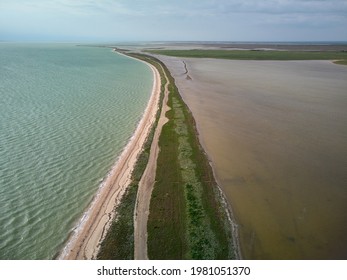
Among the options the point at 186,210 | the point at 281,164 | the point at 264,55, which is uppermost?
the point at 186,210

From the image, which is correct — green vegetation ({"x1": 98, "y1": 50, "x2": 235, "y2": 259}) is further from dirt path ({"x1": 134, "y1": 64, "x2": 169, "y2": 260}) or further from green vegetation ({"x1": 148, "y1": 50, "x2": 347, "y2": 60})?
green vegetation ({"x1": 148, "y1": 50, "x2": 347, "y2": 60})

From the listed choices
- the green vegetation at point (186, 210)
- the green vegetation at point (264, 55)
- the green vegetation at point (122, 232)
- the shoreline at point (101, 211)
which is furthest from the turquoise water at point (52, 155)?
the green vegetation at point (264, 55)

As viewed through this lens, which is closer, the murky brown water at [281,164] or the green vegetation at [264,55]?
the murky brown water at [281,164]

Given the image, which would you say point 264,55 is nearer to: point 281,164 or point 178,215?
point 281,164

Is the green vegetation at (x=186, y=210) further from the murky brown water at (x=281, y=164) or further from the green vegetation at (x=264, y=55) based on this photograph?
the green vegetation at (x=264, y=55)

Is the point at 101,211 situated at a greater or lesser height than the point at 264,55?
greater

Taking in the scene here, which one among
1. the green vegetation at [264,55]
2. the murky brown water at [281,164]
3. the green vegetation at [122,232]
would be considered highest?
the green vegetation at [122,232]

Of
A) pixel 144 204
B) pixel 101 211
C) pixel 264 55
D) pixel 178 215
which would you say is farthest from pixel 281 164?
pixel 264 55
